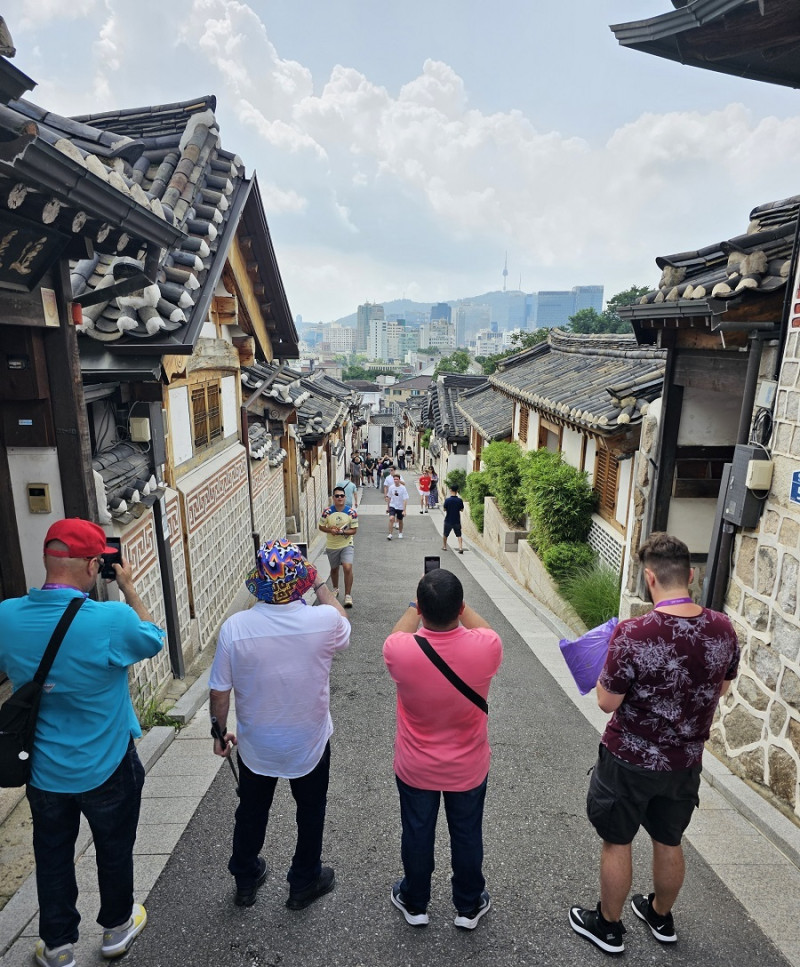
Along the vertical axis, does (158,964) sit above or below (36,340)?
below

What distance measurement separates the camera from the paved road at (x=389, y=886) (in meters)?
2.88

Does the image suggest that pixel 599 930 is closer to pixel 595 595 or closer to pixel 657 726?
pixel 657 726

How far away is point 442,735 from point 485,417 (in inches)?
708

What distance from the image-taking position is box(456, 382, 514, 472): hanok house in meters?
17.5

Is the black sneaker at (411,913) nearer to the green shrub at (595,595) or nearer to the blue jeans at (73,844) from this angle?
the blue jeans at (73,844)

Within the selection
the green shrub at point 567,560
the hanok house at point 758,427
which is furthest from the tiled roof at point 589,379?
the hanok house at point 758,427

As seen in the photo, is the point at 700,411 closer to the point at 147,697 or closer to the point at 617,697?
the point at 617,697

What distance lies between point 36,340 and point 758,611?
17.6 feet

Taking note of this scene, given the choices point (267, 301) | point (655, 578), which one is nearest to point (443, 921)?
point (655, 578)

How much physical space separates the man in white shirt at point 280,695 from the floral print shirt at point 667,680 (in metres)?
1.32

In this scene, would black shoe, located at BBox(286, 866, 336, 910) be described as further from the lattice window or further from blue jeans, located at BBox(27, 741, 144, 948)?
the lattice window

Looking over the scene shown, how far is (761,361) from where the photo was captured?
14.4 ft

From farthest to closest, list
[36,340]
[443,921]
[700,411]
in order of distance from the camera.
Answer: [700,411] → [36,340] → [443,921]

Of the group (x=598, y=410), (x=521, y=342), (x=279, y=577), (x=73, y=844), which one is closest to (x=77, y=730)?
(x=73, y=844)
